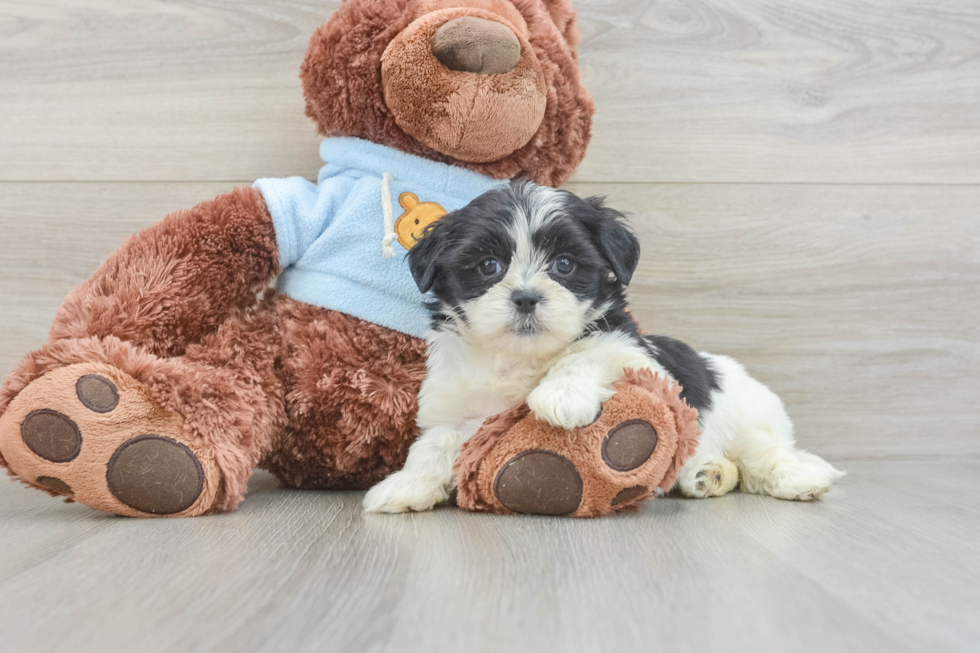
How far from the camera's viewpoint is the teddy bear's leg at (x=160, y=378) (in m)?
1.31

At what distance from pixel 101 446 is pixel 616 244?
100 cm

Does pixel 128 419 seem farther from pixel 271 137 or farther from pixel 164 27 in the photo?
pixel 164 27

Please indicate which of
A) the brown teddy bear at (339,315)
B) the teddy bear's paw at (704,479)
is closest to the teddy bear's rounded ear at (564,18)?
the brown teddy bear at (339,315)

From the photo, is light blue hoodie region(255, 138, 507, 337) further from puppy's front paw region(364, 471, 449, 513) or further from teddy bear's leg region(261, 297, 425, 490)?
puppy's front paw region(364, 471, 449, 513)

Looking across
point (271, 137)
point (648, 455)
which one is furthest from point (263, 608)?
point (271, 137)

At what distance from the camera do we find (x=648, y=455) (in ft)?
4.32

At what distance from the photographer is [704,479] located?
167 centimetres

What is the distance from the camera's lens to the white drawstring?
1617 millimetres

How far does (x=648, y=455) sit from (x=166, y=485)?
85 centimetres

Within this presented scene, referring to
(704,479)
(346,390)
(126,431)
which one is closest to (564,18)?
(346,390)

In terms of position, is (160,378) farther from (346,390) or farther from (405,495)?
(405,495)

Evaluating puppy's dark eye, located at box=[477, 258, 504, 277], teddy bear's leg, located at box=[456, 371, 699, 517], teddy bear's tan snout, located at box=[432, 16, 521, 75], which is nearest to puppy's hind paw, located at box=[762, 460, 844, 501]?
teddy bear's leg, located at box=[456, 371, 699, 517]

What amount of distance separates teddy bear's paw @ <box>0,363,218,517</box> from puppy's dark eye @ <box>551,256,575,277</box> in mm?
738

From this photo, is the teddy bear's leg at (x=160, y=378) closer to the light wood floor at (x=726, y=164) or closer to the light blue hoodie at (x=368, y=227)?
the light blue hoodie at (x=368, y=227)
